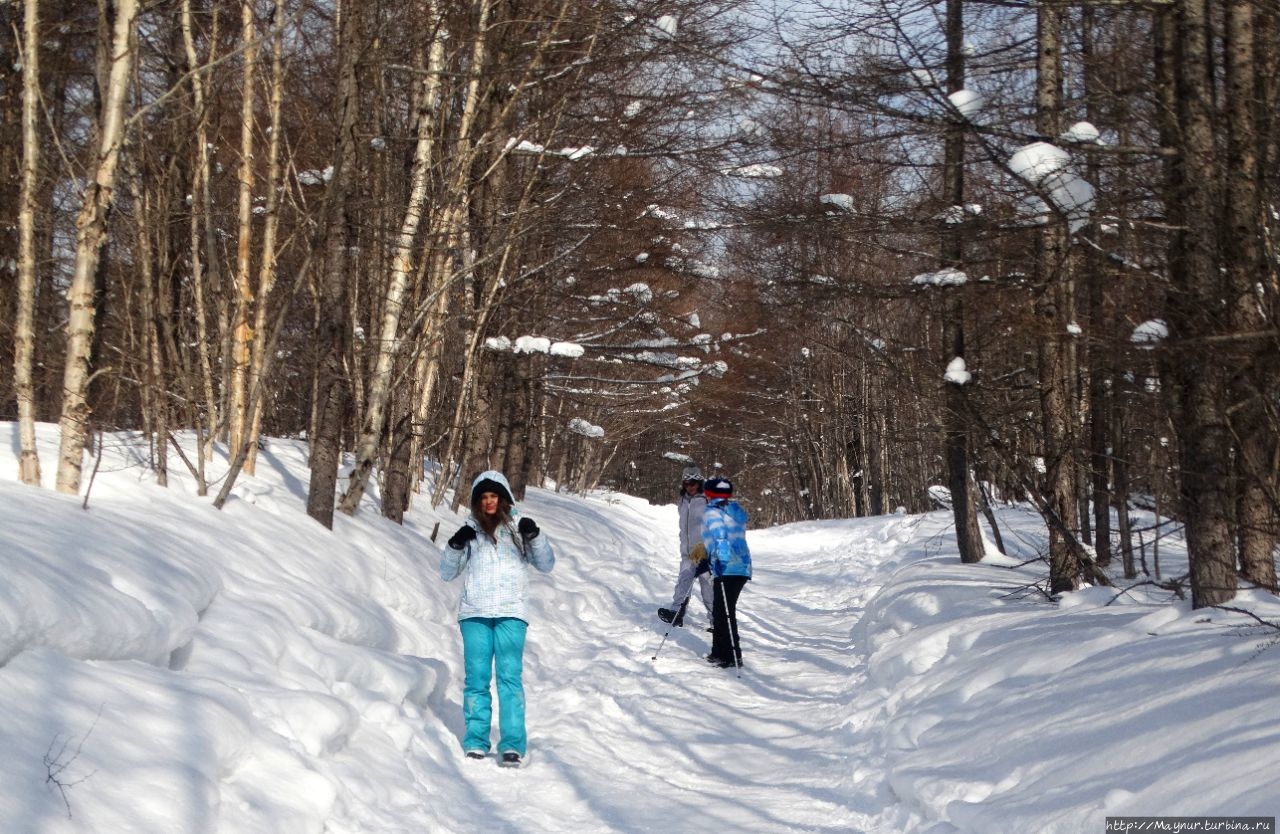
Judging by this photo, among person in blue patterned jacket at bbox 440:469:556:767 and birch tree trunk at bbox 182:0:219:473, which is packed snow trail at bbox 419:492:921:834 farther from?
birch tree trunk at bbox 182:0:219:473

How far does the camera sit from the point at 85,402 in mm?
7238

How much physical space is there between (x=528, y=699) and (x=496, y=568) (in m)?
1.92

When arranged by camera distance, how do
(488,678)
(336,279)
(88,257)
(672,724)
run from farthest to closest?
(336,279) → (672,724) → (88,257) → (488,678)

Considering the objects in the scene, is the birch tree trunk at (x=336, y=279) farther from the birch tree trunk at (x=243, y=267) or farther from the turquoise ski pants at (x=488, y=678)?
the turquoise ski pants at (x=488, y=678)

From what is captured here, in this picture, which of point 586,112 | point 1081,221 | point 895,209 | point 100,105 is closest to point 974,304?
point 895,209

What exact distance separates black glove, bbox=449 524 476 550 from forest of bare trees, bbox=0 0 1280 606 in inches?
103

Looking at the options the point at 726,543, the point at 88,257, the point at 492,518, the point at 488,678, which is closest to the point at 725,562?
the point at 726,543

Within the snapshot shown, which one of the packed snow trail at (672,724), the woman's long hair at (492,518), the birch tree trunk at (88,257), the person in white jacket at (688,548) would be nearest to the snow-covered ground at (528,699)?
the packed snow trail at (672,724)

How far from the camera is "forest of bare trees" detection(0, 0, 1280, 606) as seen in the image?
6641 millimetres

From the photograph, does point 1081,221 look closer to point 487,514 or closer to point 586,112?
point 487,514

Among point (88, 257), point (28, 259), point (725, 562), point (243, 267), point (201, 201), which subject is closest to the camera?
point (88, 257)

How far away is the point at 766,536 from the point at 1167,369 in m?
23.4

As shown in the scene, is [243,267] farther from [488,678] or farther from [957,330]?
[957,330]

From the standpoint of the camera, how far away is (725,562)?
32.9 feet
